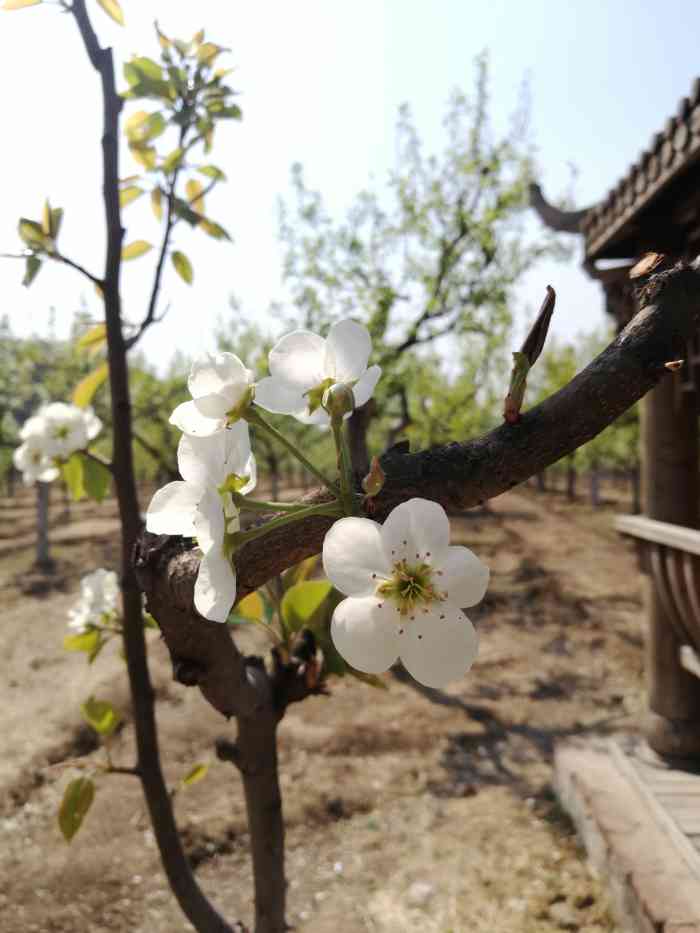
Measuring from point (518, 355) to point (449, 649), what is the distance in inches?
10.0

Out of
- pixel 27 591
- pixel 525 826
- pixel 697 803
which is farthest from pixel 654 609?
pixel 27 591

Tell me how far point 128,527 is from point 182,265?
67 centimetres

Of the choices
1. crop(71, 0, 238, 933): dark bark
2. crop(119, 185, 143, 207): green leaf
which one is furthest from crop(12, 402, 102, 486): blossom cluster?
crop(119, 185, 143, 207): green leaf

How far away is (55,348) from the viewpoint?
633 inches

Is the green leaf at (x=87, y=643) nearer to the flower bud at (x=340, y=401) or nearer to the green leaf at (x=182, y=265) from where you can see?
the green leaf at (x=182, y=265)

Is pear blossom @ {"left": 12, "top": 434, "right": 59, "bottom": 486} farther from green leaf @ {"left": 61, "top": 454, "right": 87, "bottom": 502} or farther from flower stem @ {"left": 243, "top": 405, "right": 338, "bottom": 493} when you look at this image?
flower stem @ {"left": 243, "top": 405, "right": 338, "bottom": 493}

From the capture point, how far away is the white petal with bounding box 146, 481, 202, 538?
609mm

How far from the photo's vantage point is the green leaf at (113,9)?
1301mm

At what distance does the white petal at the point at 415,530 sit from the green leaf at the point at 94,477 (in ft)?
3.88

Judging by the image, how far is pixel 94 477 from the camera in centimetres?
155

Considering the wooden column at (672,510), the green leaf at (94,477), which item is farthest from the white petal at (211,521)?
the wooden column at (672,510)

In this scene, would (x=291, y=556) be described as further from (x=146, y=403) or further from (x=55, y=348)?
(x=55, y=348)

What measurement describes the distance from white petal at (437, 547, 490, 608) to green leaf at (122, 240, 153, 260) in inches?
55.0

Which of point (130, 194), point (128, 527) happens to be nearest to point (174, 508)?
point (128, 527)
